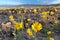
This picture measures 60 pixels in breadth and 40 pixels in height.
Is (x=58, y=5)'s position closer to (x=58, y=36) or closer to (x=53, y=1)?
(x=53, y=1)

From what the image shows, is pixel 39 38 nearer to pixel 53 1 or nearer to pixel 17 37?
pixel 17 37

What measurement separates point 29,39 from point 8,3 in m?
2.76

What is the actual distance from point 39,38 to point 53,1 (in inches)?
91.8

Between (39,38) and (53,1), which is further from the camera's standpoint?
(53,1)

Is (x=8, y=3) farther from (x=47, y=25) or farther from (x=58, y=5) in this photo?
(x=47, y=25)

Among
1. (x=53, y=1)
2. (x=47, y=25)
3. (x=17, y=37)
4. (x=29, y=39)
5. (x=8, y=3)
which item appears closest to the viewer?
(x=17, y=37)

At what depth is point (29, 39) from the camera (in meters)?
2.93

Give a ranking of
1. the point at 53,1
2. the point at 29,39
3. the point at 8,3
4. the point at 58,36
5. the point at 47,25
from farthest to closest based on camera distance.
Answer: the point at 8,3, the point at 53,1, the point at 47,25, the point at 58,36, the point at 29,39

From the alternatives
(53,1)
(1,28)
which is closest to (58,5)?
(53,1)

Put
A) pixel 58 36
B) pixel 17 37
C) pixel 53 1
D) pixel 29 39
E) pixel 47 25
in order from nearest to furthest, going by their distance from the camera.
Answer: pixel 17 37 < pixel 29 39 < pixel 58 36 < pixel 47 25 < pixel 53 1

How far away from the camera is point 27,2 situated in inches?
209

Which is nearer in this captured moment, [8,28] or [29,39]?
[29,39]

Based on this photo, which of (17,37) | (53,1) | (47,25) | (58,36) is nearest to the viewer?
Result: (17,37)

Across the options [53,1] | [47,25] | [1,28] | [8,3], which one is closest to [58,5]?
[53,1]
